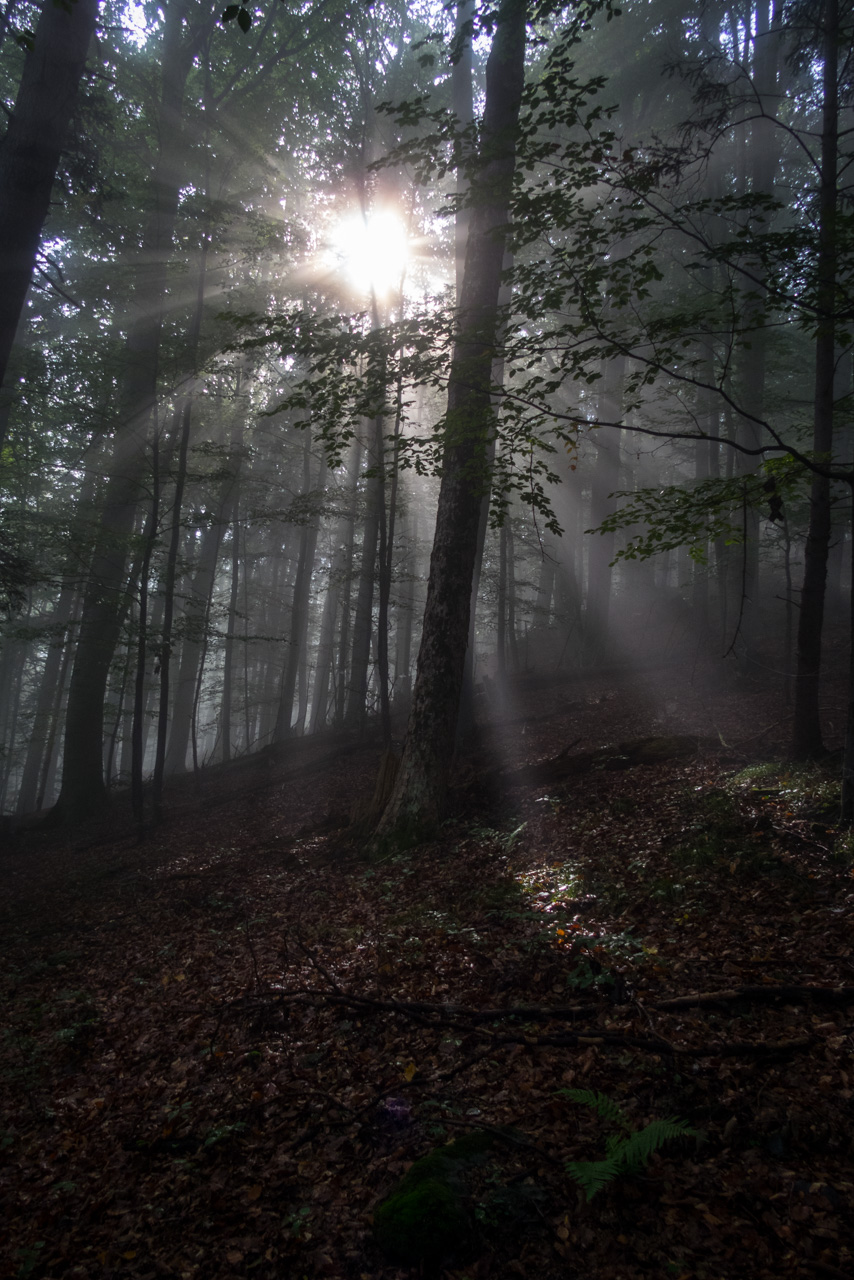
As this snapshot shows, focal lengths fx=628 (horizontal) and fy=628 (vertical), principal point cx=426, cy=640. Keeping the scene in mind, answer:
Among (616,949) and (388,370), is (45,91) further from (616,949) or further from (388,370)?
(616,949)

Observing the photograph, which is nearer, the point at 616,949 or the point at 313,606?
the point at 616,949

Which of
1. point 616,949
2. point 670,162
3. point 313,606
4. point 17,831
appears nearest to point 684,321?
point 670,162

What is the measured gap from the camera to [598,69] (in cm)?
2178

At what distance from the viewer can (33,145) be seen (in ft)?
24.2

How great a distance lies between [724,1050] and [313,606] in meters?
37.1

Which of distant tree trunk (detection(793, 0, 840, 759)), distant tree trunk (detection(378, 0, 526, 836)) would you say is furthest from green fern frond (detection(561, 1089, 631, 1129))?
distant tree trunk (detection(793, 0, 840, 759))

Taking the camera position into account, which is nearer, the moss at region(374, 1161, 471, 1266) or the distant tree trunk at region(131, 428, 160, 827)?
the moss at region(374, 1161, 471, 1266)

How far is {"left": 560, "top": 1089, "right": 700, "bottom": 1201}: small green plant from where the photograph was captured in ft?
9.19

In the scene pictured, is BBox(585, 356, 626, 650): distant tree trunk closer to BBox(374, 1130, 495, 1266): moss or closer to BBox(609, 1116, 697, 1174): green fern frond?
BBox(609, 1116, 697, 1174): green fern frond

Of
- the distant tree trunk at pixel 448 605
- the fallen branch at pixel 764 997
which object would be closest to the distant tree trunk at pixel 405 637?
the distant tree trunk at pixel 448 605

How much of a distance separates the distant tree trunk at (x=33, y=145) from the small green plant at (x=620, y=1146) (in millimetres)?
8827

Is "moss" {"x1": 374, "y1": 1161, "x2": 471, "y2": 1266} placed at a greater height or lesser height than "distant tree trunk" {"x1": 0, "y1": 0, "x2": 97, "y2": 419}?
lesser

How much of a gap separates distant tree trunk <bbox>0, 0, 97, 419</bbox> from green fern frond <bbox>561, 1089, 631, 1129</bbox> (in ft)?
28.5

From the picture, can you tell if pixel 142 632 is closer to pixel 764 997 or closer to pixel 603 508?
pixel 764 997
